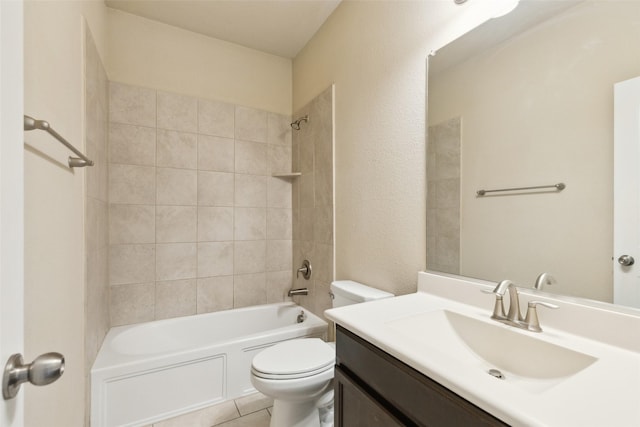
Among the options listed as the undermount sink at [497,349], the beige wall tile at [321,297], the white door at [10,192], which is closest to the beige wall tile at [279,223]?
the beige wall tile at [321,297]

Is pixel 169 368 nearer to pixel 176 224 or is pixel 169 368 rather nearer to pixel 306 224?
pixel 176 224

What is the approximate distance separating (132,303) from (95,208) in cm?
82

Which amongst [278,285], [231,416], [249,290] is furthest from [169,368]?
[278,285]

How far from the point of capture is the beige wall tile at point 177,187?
2104 mm

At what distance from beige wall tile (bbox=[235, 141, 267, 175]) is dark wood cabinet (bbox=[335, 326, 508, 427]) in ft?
5.84

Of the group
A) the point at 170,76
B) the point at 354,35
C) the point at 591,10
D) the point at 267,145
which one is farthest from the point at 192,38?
the point at 591,10

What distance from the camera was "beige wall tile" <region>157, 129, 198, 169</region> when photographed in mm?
2105

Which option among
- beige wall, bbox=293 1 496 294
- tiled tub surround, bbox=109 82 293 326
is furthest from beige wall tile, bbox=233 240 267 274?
beige wall, bbox=293 1 496 294

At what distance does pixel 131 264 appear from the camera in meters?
2.00

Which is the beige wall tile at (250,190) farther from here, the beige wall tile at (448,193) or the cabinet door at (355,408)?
the cabinet door at (355,408)

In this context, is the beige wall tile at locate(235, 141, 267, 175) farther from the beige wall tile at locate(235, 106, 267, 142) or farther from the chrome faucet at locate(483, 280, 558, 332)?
the chrome faucet at locate(483, 280, 558, 332)

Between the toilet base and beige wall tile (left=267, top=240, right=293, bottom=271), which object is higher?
beige wall tile (left=267, top=240, right=293, bottom=271)

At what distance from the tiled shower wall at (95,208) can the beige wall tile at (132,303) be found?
0.22ft

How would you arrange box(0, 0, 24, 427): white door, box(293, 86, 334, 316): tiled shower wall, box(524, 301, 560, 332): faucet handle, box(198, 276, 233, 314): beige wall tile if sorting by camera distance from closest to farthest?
box(0, 0, 24, 427): white door
box(524, 301, 560, 332): faucet handle
box(293, 86, 334, 316): tiled shower wall
box(198, 276, 233, 314): beige wall tile
